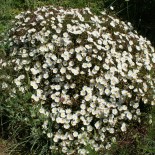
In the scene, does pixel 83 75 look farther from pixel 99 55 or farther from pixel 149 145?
pixel 149 145

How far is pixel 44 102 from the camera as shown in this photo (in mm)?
4254

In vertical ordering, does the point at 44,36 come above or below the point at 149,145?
above

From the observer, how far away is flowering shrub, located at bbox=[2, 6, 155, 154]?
4168 mm

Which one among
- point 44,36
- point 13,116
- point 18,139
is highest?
point 44,36

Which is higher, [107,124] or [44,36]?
[44,36]

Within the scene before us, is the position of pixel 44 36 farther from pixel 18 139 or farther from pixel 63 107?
pixel 18 139

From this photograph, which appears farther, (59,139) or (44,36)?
(44,36)

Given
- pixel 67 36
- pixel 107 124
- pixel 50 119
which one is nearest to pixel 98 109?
pixel 107 124

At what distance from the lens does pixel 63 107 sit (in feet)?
13.8

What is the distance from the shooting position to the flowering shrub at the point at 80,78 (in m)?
4.17

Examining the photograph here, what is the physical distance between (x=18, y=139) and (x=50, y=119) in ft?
1.51

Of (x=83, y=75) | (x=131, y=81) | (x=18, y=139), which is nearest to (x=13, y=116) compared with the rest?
(x=18, y=139)

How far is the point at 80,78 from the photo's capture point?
426cm

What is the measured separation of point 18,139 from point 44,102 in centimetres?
49
